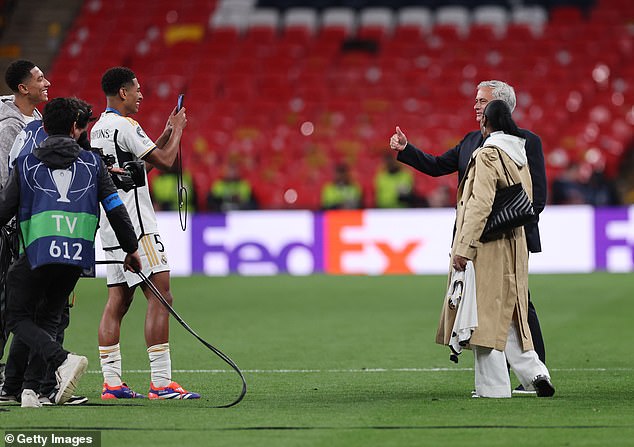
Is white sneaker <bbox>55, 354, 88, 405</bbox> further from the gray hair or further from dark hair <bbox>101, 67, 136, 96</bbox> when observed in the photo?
the gray hair

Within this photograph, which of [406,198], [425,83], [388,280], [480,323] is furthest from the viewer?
[425,83]

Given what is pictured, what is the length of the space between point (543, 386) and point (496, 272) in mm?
823

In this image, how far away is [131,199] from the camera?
837 cm

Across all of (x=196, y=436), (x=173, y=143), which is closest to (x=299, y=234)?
(x=173, y=143)

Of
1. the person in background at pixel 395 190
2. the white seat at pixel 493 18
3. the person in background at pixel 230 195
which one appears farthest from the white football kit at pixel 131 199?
the white seat at pixel 493 18

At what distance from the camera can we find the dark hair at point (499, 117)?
8.34 metres

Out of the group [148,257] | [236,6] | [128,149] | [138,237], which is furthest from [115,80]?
[236,6]

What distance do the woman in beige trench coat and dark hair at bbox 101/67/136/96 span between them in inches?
94.8

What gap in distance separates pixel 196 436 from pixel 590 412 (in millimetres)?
2487

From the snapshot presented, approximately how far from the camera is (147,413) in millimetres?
7539

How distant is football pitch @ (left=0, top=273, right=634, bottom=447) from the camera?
680 cm

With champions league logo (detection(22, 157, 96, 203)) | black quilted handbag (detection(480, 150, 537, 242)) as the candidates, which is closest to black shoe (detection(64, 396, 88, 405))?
champions league logo (detection(22, 157, 96, 203))

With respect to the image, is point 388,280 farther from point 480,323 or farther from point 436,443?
point 436,443

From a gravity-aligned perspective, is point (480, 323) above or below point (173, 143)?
below
